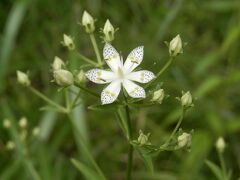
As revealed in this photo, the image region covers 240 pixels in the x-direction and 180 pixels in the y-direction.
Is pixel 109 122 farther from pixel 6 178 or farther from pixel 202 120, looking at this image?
pixel 6 178

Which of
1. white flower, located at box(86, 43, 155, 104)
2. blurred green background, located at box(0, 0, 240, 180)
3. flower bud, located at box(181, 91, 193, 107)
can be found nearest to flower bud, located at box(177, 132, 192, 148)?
flower bud, located at box(181, 91, 193, 107)

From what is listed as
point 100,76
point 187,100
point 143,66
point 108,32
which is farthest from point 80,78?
point 143,66

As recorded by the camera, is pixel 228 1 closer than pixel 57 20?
Yes

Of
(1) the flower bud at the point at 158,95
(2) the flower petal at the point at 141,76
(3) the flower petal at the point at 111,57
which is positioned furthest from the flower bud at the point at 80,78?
(1) the flower bud at the point at 158,95

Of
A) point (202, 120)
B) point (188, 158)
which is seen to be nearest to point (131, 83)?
point (188, 158)

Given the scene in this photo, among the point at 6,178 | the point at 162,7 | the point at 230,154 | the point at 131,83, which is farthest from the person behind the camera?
the point at 162,7

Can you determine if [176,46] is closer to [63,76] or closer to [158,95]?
[158,95]

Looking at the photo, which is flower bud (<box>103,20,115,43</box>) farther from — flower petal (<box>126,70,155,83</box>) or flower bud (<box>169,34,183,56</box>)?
→ flower bud (<box>169,34,183,56</box>)
